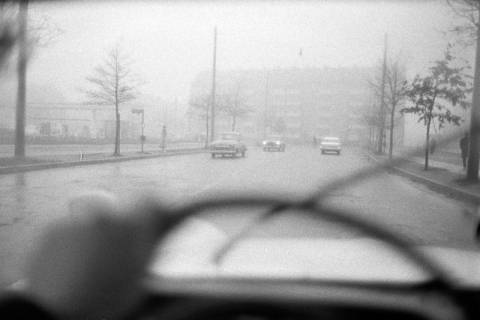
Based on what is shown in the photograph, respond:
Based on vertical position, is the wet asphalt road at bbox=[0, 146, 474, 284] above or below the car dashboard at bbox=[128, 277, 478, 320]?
below

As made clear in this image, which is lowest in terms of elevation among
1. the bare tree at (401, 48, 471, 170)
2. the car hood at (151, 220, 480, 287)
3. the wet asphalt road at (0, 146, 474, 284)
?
the wet asphalt road at (0, 146, 474, 284)

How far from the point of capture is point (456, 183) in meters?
11.9

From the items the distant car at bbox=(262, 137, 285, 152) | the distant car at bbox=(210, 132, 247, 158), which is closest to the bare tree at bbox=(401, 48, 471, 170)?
the distant car at bbox=(210, 132, 247, 158)

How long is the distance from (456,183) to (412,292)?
40.4 feet

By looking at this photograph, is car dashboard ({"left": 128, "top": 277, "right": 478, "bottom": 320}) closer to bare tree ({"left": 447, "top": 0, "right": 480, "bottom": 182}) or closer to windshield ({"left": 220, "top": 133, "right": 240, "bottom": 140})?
bare tree ({"left": 447, "top": 0, "right": 480, "bottom": 182})

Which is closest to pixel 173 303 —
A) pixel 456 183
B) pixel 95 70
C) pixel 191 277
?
pixel 191 277

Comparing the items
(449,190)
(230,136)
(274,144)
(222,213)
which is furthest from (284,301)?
(274,144)

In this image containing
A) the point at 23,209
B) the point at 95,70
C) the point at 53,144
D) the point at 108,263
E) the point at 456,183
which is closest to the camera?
the point at 108,263

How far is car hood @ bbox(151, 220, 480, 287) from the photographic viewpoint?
803mm

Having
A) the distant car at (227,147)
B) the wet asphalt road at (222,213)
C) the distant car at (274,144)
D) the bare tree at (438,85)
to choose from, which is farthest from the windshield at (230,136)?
the wet asphalt road at (222,213)

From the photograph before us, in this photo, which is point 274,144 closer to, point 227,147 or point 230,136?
point 230,136

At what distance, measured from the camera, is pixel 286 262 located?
3.12 feet

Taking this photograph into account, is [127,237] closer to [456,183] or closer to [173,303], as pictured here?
[173,303]

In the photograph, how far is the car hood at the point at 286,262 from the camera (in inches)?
31.6
